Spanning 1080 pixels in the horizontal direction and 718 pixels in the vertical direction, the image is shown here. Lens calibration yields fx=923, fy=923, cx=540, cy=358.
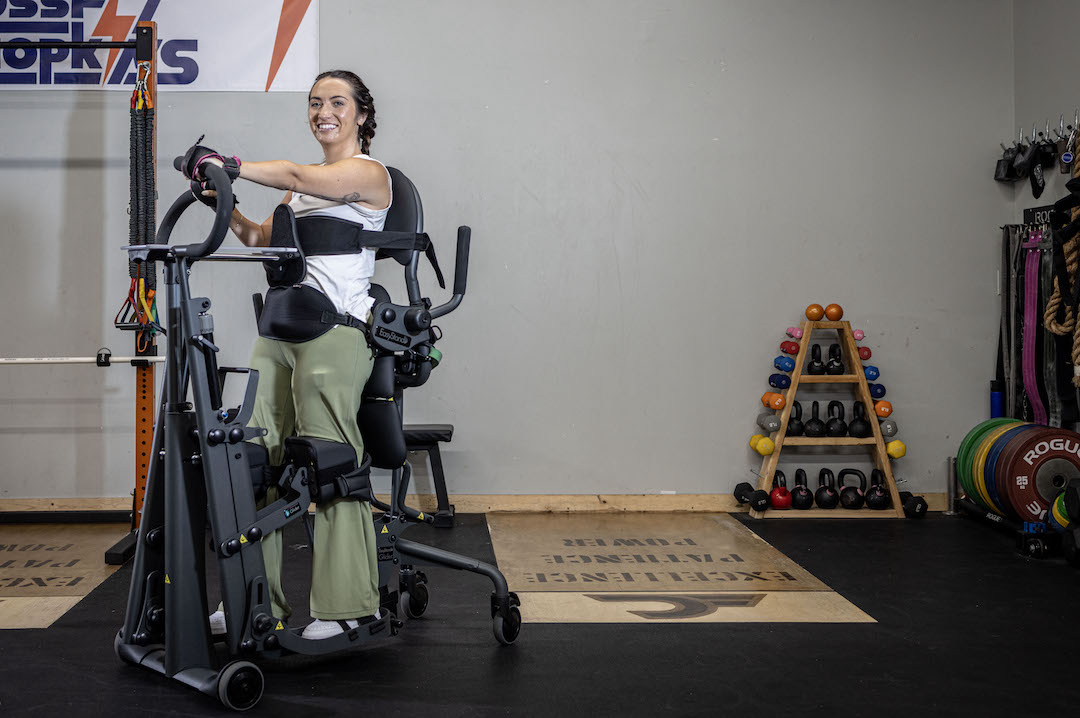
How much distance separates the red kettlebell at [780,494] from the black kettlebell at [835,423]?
0.34 metres

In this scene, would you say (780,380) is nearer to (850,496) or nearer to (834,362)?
(834,362)

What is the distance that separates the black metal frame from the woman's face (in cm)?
46

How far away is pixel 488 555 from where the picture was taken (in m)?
3.91

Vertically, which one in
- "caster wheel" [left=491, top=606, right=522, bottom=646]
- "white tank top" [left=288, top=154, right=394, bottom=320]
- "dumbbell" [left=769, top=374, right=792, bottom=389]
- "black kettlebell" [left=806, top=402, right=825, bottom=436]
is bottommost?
"caster wheel" [left=491, top=606, right=522, bottom=646]

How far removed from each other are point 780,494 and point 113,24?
412cm

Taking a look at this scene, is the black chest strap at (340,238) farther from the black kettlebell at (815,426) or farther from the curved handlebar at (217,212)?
the black kettlebell at (815,426)

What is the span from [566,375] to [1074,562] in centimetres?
243

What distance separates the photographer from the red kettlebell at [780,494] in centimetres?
466

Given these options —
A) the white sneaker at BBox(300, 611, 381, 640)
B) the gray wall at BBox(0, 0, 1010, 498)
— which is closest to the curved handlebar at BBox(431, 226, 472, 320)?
the white sneaker at BBox(300, 611, 381, 640)

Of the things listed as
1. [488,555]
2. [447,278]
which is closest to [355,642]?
[488,555]

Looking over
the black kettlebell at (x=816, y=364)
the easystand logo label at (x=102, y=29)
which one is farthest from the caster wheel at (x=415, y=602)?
the easystand logo label at (x=102, y=29)

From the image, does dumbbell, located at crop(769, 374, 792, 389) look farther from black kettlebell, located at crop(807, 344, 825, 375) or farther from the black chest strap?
the black chest strap

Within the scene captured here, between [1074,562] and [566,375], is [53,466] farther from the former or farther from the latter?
[1074,562]

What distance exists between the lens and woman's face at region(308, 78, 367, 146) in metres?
2.65
